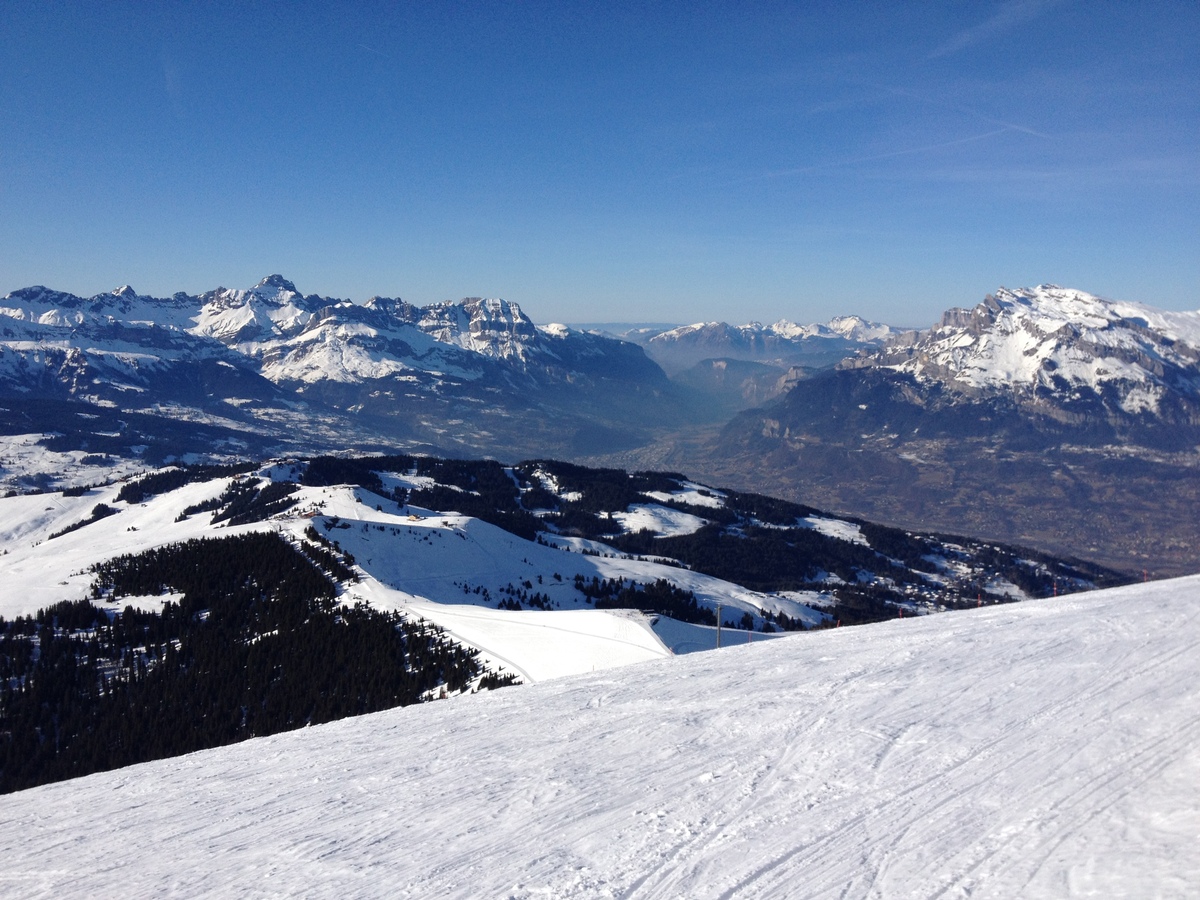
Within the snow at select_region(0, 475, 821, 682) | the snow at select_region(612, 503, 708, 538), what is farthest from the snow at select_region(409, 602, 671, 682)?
the snow at select_region(612, 503, 708, 538)

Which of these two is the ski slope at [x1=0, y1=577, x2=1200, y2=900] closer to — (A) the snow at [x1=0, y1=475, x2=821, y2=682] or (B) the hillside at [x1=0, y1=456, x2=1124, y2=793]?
(A) the snow at [x1=0, y1=475, x2=821, y2=682]

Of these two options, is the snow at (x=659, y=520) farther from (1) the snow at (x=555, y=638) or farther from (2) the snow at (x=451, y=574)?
(1) the snow at (x=555, y=638)

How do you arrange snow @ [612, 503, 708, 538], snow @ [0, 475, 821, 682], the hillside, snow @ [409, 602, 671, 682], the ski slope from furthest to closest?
snow @ [612, 503, 708, 538] → snow @ [0, 475, 821, 682] → the hillside → snow @ [409, 602, 671, 682] → the ski slope

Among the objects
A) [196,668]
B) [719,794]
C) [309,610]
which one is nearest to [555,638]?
[309,610]

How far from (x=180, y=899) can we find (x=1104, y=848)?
1576 cm

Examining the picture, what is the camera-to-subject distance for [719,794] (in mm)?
14227

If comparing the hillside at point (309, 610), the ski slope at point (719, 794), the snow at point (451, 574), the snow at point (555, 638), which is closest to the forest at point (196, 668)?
Answer: the hillside at point (309, 610)

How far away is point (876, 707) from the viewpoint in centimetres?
1822

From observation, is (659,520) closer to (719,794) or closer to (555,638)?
(555,638)

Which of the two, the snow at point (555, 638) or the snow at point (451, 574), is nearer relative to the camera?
the snow at point (555, 638)

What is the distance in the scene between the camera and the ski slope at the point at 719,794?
11461 millimetres

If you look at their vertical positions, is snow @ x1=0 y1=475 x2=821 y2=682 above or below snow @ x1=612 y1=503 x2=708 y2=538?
above

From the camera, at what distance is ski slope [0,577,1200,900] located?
11.5 meters

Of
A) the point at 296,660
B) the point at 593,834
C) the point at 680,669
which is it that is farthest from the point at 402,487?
the point at 593,834
